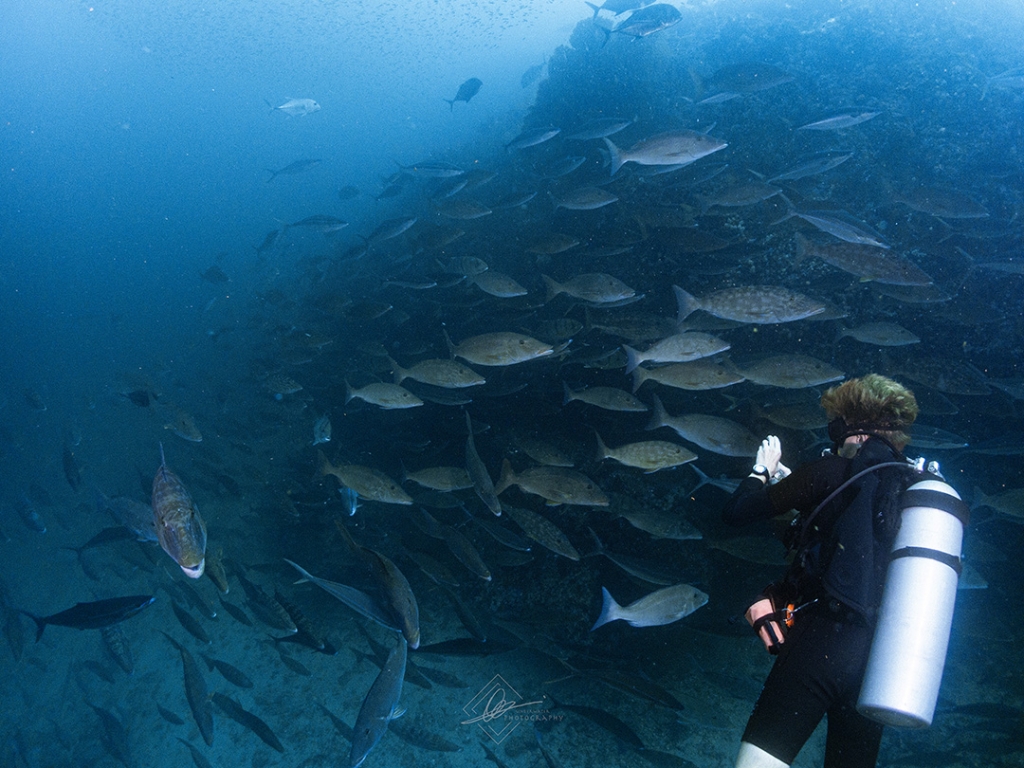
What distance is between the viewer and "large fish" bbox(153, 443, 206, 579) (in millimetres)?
2400

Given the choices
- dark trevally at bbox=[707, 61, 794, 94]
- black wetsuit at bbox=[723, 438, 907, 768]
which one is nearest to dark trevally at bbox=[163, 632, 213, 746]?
black wetsuit at bbox=[723, 438, 907, 768]

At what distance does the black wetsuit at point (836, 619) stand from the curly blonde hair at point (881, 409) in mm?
190

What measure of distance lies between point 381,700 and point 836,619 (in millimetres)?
3157

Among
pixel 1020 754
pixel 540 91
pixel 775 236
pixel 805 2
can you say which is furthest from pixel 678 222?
pixel 805 2

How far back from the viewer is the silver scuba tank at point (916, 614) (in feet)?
6.67

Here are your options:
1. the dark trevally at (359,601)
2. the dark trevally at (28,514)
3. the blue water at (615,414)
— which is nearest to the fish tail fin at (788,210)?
the blue water at (615,414)

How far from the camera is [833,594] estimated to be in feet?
7.59

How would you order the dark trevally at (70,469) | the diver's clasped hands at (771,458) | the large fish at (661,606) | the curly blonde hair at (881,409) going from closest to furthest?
the curly blonde hair at (881,409)
the diver's clasped hands at (771,458)
the large fish at (661,606)
the dark trevally at (70,469)

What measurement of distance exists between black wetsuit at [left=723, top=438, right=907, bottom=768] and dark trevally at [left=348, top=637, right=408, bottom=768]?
239cm

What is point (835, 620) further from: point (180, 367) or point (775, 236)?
point (180, 367)

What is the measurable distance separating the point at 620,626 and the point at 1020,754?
13.2 feet

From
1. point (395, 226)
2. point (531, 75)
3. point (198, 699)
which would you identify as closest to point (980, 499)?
point (395, 226)

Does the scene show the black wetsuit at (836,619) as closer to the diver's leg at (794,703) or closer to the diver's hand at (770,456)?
the diver's leg at (794,703)

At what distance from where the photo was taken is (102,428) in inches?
663
